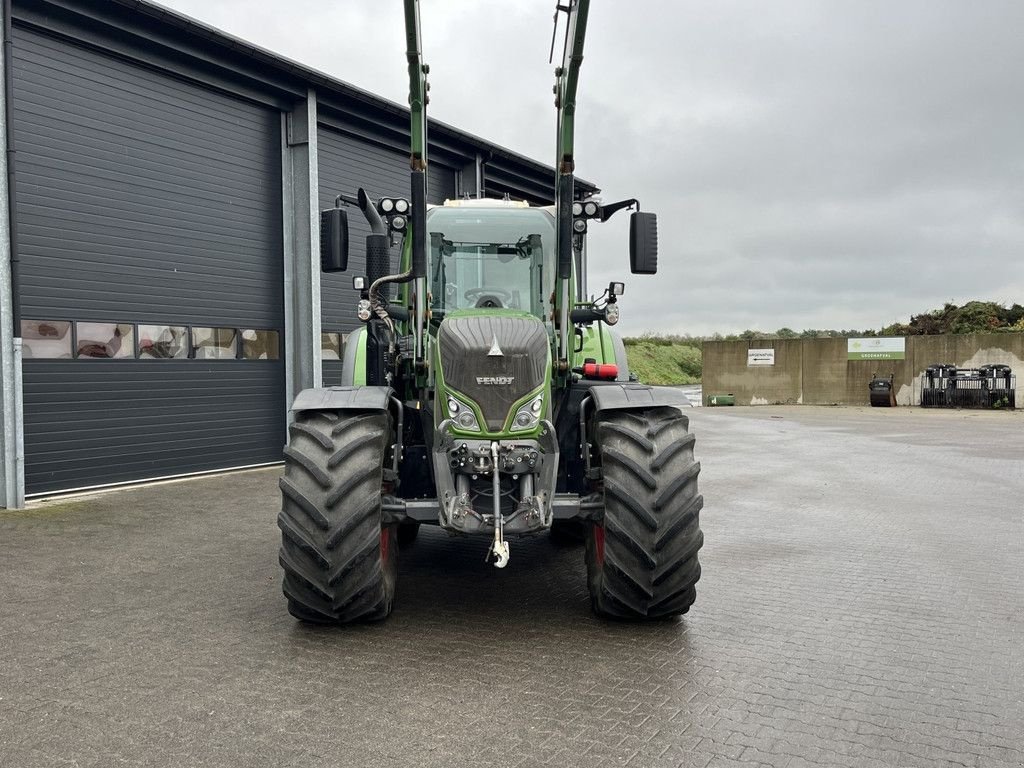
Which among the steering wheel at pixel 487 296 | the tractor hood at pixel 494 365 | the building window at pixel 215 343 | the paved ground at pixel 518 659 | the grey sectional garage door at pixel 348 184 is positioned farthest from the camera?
the grey sectional garage door at pixel 348 184

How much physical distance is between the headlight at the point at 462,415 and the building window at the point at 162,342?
29.1 ft

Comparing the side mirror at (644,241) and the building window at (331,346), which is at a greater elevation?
the side mirror at (644,241)

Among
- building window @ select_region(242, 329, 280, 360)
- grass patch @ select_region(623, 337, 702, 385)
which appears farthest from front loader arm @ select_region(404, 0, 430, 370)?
grass patch @ select_region(623, 337, 702, 385)

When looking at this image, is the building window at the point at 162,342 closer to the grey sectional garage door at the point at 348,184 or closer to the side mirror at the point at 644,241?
the grey sectional garage door at the point at 348,184

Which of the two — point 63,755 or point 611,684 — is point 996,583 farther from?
point 63,755

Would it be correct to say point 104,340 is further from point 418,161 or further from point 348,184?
point 418,161

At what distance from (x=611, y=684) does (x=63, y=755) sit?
248cm

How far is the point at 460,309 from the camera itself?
593cm

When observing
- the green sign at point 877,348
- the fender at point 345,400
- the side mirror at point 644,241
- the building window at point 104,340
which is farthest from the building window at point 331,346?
the green sign at point 877,348

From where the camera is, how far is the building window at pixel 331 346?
50.9ft

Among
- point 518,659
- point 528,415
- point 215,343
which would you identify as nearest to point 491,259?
point 528,415

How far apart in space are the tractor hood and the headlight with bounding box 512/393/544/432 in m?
0.05

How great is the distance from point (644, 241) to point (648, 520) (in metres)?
2.11

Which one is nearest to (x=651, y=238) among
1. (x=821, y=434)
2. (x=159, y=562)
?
(x=159, y=562)
